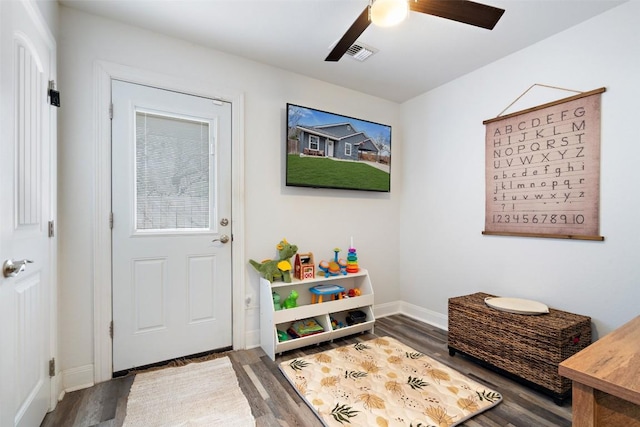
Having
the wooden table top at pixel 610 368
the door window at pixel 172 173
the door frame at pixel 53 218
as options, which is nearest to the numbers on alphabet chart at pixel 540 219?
the wooden table top at pixel 610 368

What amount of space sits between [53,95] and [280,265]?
191cm

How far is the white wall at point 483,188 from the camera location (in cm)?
189

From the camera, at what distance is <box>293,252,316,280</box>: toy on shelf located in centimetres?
265

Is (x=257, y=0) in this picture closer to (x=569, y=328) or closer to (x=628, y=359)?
(x=628, y=359)

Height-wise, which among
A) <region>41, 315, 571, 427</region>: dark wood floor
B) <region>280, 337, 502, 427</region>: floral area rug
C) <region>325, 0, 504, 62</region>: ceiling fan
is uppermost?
<region>325, 0, 504, 62</region>: ceiling fan

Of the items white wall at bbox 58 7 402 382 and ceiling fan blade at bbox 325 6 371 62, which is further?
white wall at bbox 58 7 402 382

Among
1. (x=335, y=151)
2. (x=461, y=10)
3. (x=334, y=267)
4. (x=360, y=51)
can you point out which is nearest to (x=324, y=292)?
(x=334, y=267)

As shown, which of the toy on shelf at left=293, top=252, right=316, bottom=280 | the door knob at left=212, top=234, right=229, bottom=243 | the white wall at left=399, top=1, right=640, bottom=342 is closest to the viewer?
the white wall at left=399, top=1, right=640, bottom=342

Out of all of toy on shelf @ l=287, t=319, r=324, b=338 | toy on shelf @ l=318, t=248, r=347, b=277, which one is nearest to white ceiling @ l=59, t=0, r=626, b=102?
toy on shelf @ l=318, t=248, r=347, b=277

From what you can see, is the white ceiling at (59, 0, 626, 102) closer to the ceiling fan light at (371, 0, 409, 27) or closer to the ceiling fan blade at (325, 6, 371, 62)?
the ceiling fan blade at (325, 6, 371, 62)

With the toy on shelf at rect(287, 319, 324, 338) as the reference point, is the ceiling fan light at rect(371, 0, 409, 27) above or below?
above

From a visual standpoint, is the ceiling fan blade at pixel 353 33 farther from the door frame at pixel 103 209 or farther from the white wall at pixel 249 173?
the door frame at pixel 103 209

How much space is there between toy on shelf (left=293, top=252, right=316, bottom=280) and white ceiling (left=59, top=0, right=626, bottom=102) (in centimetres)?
183

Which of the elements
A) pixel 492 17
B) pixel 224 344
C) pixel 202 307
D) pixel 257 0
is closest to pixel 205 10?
pixel 257 0
